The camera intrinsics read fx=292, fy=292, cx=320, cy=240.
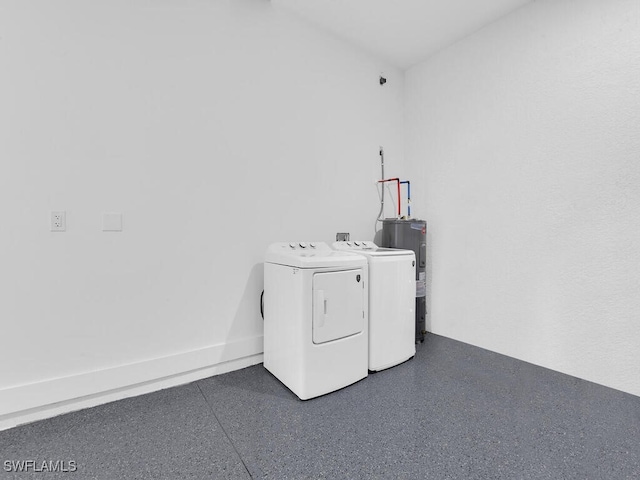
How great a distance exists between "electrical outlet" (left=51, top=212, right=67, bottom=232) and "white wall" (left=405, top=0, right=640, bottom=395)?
2853mm

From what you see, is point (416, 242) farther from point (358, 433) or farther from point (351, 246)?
point (358, 433)

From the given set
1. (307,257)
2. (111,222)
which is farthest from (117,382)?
(307,257)

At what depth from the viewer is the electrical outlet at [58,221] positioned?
1559 mm

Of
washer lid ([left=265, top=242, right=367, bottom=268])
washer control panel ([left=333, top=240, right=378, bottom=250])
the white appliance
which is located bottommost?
the white appliance

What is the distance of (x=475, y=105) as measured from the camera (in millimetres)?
2570

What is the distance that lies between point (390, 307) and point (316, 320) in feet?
2.18

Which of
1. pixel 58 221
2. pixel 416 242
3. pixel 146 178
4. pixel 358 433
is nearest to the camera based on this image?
pixel 358 433

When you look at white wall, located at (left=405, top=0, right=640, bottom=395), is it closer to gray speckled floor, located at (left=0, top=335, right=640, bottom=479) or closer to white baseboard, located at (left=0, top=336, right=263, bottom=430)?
gray speckled floor, located at (left=0, top=335, right=640, bottom=479)

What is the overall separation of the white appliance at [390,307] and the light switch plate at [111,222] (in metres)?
1.56

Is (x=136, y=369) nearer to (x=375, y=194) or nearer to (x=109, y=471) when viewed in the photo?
(x=109, y=471)

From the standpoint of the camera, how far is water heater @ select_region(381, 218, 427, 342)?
2557 mm

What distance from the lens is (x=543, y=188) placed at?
2.16 metres

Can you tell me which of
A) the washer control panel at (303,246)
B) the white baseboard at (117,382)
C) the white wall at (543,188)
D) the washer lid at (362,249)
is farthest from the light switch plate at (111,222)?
the white wall at (543,188)

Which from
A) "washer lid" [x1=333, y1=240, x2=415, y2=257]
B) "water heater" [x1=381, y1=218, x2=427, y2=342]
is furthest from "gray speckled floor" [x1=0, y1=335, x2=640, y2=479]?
"washer lid" [x1=333, y1=240, x2=415, y2=257]
